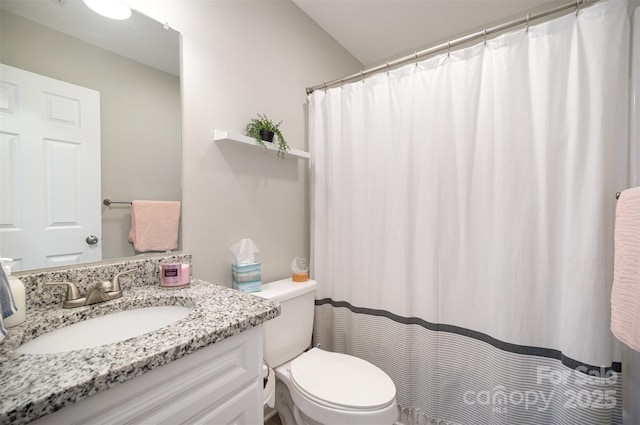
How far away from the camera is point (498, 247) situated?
44.5 inches

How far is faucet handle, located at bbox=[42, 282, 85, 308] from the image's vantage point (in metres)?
0.79

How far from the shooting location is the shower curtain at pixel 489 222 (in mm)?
956

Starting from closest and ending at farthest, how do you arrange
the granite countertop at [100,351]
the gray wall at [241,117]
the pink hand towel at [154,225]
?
the granite countertop at [100,351] → the pink hand towel at [154,225] → the gray wall at [241,117]

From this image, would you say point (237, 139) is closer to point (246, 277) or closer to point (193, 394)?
point (246, 277)

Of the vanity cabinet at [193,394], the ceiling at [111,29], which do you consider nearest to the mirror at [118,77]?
the ceiling at [111,29]

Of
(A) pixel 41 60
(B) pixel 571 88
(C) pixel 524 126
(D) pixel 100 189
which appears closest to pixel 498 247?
(C) pixel 524 126

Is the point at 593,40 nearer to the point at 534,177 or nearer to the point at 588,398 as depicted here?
the point at 534,177

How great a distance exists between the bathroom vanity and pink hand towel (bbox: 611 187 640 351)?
1.04 meters

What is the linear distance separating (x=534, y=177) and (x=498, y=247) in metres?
0.32

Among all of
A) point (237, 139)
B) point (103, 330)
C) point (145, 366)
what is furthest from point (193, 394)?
point (237, 139)

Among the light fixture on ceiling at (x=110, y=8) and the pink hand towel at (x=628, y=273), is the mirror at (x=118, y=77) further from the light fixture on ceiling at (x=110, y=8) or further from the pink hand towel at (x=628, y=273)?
the pink hand towel at (x=628, y=273)

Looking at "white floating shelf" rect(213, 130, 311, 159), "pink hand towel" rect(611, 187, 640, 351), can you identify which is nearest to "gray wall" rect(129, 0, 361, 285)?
"white floating shelf" rect(213, 130, 311, 159)

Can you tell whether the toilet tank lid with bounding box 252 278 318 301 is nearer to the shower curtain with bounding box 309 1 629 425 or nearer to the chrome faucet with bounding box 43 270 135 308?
the shower curtain with bounding box 309 1 629 425

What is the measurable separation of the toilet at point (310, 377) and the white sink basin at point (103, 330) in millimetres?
461
